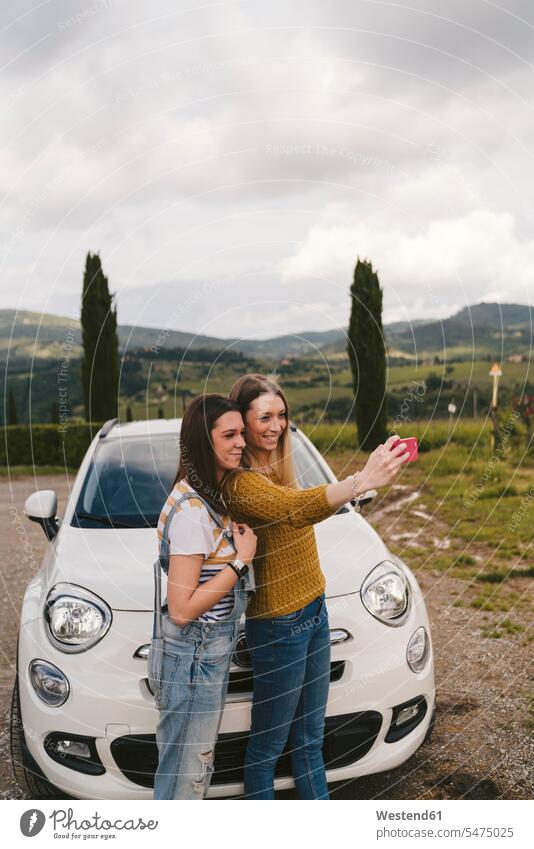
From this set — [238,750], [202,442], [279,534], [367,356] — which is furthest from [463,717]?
[367,356]

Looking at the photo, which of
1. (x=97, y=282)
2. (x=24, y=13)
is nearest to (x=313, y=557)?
(x=24, y=13)

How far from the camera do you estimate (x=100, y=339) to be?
12.7 m

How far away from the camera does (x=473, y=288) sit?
3.33 meters

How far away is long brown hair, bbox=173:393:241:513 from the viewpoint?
2146mm

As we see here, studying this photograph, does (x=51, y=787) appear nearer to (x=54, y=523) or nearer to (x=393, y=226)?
(x=54, y=523)

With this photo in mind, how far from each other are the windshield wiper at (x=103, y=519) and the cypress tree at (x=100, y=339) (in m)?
9.08

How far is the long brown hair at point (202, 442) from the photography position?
84.5 inches

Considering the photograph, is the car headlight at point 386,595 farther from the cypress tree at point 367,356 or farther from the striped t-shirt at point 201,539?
the cypress tree at point 367,356

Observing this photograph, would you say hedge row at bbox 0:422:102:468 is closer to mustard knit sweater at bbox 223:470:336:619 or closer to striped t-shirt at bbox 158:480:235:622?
mustard knit sweater at bbox 223:470:336:619

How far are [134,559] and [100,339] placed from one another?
404 inches

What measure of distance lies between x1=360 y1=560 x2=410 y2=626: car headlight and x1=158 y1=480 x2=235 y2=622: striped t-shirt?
0.83 meters

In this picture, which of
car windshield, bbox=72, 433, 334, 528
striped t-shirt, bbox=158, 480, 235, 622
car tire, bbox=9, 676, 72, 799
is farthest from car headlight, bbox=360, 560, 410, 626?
car tire, bbox=9, 676, 72, 799

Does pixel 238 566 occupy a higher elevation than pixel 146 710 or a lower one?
higher

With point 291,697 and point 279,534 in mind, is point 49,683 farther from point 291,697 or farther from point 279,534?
point 279,534
